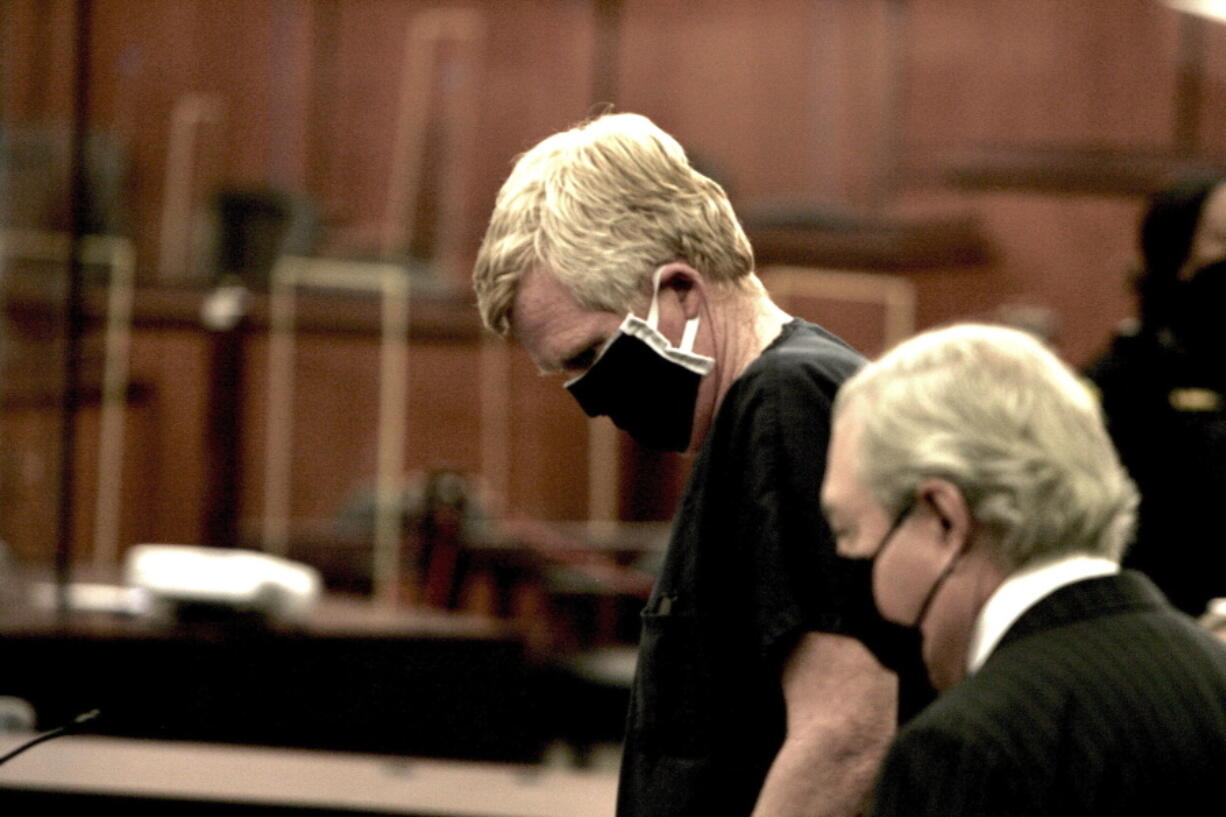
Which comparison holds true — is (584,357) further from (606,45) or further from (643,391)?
(606,45)

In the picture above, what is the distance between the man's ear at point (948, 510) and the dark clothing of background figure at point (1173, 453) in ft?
4.49

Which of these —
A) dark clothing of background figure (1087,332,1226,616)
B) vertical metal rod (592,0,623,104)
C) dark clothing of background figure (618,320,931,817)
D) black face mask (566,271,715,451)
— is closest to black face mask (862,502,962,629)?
dark clothing of background figure (618,320,931,817)

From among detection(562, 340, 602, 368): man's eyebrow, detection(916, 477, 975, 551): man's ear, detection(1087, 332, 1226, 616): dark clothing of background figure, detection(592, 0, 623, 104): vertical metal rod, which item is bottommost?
detection(1087, 332, 1226, 616): dark clothing of background figure

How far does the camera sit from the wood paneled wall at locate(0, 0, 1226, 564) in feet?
20.4

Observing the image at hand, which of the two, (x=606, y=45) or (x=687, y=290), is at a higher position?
(x=606, y=45)

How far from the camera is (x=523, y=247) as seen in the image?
1.46 meters

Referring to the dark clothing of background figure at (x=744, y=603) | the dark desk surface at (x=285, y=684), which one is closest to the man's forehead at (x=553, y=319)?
the dark clothing of background figure at (x=744, y=603)

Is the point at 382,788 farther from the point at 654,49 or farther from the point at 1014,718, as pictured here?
the point at 654,49

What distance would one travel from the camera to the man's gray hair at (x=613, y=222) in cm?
143

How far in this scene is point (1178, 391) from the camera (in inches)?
96.5

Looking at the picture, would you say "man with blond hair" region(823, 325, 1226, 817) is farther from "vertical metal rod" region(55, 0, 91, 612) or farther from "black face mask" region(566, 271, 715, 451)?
"vertical metal rod" region(55, 0, 91, 612)

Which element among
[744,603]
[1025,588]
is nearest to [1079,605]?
[1025,588]

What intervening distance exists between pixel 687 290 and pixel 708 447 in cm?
15

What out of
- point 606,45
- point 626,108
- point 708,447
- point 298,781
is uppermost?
point 606,45
